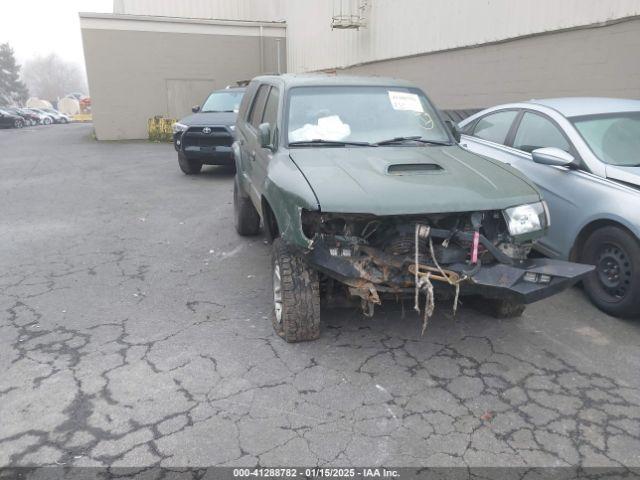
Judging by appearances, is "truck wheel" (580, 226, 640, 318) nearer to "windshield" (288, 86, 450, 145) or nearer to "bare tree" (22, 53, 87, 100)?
"windshield" (288, 86, 450, 145)

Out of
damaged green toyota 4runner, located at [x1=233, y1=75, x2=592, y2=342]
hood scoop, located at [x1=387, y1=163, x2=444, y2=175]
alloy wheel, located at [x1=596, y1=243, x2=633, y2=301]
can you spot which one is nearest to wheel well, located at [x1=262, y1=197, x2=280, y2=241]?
damaged green toyota 4runner, located at [x1=233, y1=75, x2=592, y2=342]

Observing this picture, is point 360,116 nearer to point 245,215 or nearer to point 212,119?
point 245,215

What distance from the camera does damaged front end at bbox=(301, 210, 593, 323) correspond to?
3.08m

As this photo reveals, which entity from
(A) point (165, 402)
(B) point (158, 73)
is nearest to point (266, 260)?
(A) point (165, 402)

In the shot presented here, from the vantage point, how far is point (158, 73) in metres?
18.5

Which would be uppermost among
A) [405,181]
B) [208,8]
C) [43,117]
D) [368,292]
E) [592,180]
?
[208,8]

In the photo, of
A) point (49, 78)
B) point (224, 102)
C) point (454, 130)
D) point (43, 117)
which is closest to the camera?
point (454, 130)

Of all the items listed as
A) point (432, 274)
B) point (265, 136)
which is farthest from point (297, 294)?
point (265, 136)

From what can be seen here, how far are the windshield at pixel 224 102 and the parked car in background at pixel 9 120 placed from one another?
28479mm

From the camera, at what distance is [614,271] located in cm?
401

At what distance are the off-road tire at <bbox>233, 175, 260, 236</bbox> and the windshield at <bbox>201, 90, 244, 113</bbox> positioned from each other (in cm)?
532

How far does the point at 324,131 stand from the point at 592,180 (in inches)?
92.4

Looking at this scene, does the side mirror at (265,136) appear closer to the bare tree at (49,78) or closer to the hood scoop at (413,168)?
the hood scoop at (413,168)

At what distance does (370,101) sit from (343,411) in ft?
9.23
